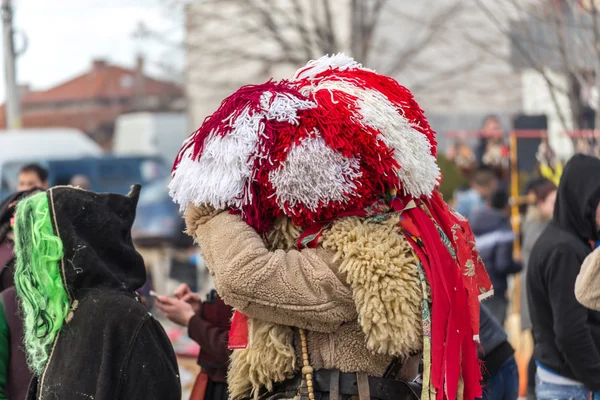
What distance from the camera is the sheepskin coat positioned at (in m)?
2.50

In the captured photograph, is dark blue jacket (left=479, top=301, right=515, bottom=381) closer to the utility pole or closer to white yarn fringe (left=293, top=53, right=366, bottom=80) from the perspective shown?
white yarn fringe (left=293, top=53, right=366, bottom=80)

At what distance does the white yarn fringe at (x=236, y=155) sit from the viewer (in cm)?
257

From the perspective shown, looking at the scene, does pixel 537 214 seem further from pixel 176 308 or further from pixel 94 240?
pixel 94 240

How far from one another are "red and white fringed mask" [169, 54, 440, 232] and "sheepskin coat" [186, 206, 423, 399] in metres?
0.08

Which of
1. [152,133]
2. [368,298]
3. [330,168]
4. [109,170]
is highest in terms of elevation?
[152,133]

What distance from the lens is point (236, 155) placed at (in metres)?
2.57

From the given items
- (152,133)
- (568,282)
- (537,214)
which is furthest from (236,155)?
(152,133)

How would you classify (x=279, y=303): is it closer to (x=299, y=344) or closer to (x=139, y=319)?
(x=299, y=344)

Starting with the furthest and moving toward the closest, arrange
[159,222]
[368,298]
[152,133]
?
[152,133]
[159,222]
[368,298]

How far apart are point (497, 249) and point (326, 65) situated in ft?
15.7

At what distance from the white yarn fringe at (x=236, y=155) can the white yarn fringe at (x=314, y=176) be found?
0.09 m

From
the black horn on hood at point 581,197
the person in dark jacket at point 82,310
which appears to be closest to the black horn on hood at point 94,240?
the person in dark jacket at point 82,310

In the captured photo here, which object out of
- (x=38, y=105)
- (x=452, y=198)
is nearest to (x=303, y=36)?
(x=452, y=198)

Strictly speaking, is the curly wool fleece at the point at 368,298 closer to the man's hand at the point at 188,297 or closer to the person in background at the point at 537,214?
the man's hand at the point at 188,297
